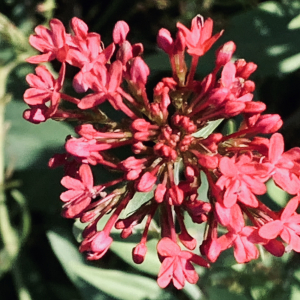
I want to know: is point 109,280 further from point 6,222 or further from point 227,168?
point 227,168

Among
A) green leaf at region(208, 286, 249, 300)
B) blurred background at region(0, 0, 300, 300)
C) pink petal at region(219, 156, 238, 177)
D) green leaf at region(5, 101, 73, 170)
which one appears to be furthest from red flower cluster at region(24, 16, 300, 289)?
green leaf at region(5, 101, 73, 170)

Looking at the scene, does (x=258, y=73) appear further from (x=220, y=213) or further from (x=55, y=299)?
(x=55, y=299)

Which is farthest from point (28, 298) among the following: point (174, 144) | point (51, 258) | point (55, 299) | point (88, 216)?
point (174, 144)

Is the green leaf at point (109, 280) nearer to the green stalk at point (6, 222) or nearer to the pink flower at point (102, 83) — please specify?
the green stalk at point (6, 222)

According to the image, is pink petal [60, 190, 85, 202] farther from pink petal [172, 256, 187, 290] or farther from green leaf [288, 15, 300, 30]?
green leaf [288, 15, 300, 30]

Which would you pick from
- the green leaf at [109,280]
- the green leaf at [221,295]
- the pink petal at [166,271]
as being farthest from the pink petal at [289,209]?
the green leaf at [109,280]

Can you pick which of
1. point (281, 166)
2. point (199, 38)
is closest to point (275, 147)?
point (281, 166)
